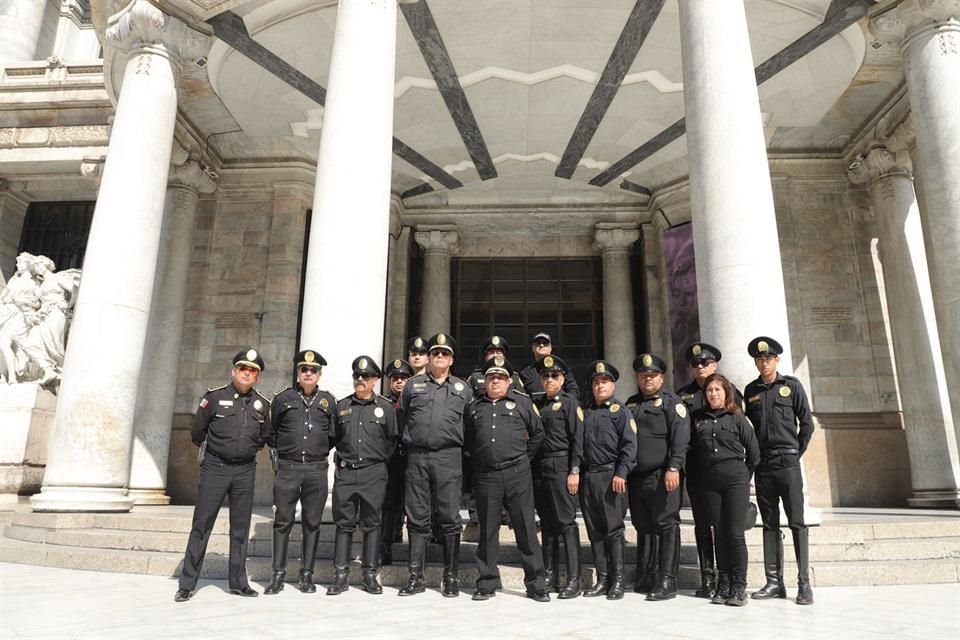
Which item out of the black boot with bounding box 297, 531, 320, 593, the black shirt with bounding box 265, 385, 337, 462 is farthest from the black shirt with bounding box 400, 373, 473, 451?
the black boot with bounding box 297, 531, 320, 593

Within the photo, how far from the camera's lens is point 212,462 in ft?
20.5

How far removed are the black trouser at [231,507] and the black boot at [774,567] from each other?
4.82m

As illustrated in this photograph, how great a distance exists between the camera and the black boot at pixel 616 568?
5.87 m

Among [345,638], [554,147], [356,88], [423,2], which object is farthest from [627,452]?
[554,147]

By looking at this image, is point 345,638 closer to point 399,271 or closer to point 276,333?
point 276,333

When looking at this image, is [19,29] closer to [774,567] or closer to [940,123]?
[940,123]

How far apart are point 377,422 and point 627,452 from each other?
8.35 ft

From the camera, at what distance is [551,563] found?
633cm

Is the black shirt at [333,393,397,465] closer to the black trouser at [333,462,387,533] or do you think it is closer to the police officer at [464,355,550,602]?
the black trouser at [333,462,387,533]

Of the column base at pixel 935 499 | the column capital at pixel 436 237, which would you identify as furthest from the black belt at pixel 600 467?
the column capital at pixel 436 237

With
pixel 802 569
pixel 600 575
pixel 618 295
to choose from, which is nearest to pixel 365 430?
pixel 600 575

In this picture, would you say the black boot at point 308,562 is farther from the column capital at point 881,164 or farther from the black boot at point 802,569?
the column capital at point 881,164

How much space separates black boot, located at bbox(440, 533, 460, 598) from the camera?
5965mm

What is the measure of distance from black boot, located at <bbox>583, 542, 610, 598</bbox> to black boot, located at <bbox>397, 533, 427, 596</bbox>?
5.19ft
